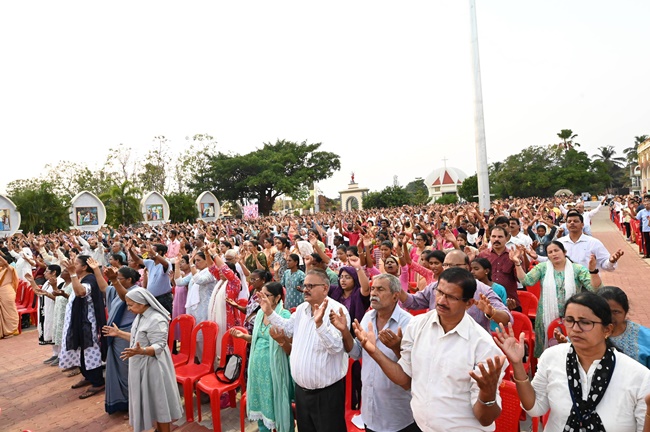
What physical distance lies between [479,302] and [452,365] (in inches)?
29.0

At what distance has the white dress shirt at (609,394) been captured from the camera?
1.61 metres

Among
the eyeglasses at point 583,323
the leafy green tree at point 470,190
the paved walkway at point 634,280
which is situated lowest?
the paved walkway at point 634,280

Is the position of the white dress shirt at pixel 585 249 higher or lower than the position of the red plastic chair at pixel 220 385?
higher

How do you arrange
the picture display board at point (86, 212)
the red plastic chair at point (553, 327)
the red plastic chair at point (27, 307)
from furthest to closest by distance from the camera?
the picture display board at point (86, 212) < the red plastic chair at point (27, 307) < the red plastic chair at point (553, 327)

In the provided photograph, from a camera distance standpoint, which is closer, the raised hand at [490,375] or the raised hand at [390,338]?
the raised hand at [490,375]

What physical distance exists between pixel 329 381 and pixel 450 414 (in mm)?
983

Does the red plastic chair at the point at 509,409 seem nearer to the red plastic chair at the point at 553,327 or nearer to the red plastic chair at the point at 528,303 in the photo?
the red plastic chair at the point at 553,327

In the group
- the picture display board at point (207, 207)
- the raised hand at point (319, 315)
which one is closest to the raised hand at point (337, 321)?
the raised hand at point (319, 315)

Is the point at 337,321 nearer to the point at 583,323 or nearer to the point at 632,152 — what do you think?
the point at 583,323

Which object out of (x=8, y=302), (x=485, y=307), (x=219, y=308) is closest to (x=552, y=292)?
(x=485, y=307)

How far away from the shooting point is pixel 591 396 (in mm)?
1679

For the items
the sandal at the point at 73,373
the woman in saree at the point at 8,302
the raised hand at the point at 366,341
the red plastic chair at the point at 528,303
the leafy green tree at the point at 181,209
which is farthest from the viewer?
the leafy green tree at the point at 181,209

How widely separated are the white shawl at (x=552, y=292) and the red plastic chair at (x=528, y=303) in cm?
120

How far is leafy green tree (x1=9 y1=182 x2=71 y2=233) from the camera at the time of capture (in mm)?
23594
